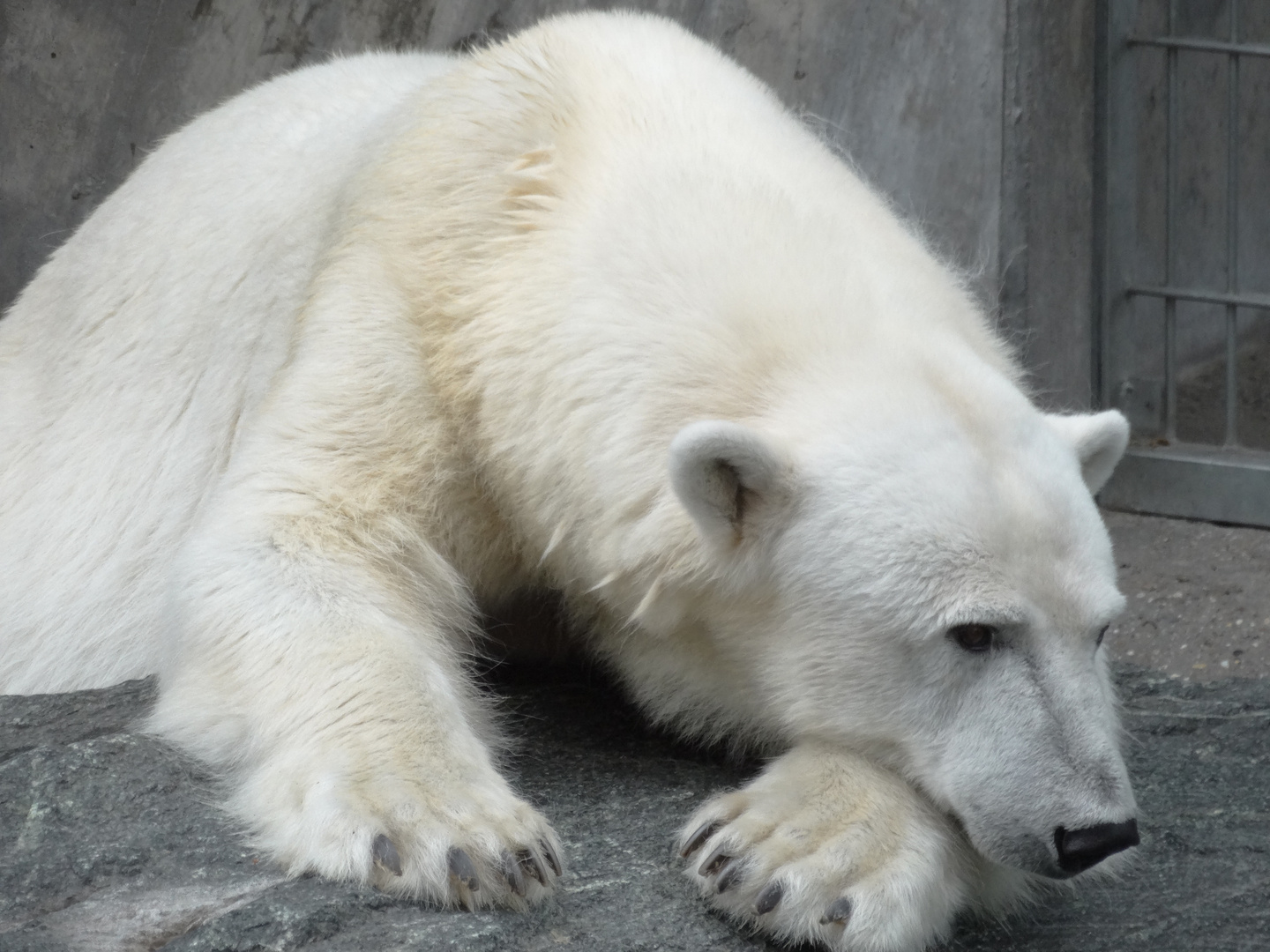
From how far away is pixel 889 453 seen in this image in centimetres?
255

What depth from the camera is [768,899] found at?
2297 millimetres

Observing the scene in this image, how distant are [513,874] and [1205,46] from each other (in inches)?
190

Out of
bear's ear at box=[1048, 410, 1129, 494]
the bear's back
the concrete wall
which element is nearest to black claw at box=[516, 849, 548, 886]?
bear's ear at box=[1048, 410, 1129, 494]

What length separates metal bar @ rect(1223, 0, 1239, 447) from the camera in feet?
19.4

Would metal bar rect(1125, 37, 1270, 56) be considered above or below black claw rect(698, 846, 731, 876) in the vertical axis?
above

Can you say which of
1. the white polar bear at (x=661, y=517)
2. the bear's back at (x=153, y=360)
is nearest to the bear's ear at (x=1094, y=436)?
the white polar bear at (x=661, y=517)

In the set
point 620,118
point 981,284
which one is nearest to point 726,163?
point 620,118

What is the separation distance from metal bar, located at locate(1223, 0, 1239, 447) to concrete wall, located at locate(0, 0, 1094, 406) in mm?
727

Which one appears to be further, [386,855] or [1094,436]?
[1094,436]

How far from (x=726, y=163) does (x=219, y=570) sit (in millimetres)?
1279

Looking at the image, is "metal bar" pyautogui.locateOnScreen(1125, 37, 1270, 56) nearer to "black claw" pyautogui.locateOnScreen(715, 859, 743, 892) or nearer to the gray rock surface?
the gray rock surface

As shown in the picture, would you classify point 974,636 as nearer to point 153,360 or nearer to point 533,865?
point 533,865

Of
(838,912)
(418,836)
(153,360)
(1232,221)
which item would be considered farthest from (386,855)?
(1232,221)

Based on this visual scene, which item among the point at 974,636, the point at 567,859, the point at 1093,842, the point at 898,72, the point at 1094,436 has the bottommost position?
the point at 567,859
